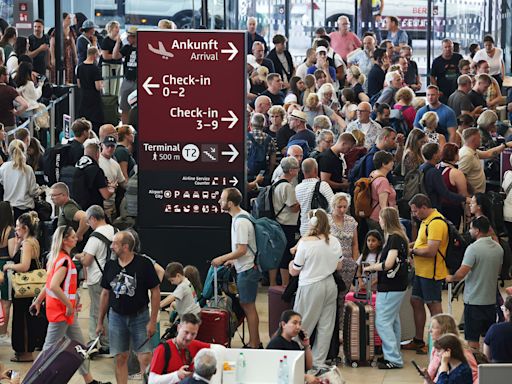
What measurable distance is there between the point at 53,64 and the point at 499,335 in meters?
14.8

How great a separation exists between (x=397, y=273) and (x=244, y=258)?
1555 mm

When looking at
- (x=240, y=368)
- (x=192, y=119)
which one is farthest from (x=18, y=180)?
(x=240, y=368)

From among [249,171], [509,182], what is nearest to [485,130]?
[509,182]

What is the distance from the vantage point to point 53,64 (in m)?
25.3

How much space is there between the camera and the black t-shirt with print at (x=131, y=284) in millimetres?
12875

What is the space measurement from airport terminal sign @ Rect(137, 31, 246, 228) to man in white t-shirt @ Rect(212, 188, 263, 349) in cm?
170

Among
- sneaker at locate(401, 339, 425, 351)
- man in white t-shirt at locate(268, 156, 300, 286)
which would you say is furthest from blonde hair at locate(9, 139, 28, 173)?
sneaker at locate(401, 339, 425, 351)

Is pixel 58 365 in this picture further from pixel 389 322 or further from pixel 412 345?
pixel 412 345

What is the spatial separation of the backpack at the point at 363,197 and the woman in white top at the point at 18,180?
12.6 ft

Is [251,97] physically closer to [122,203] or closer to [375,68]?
[375,68]

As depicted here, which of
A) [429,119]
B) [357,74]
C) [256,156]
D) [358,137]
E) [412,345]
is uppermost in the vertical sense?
[357,74]

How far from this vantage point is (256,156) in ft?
58.0

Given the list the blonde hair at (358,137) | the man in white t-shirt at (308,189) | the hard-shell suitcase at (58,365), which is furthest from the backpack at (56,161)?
the hard-shell suitcase at (58,365)

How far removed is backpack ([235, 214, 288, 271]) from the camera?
47.7 feet
